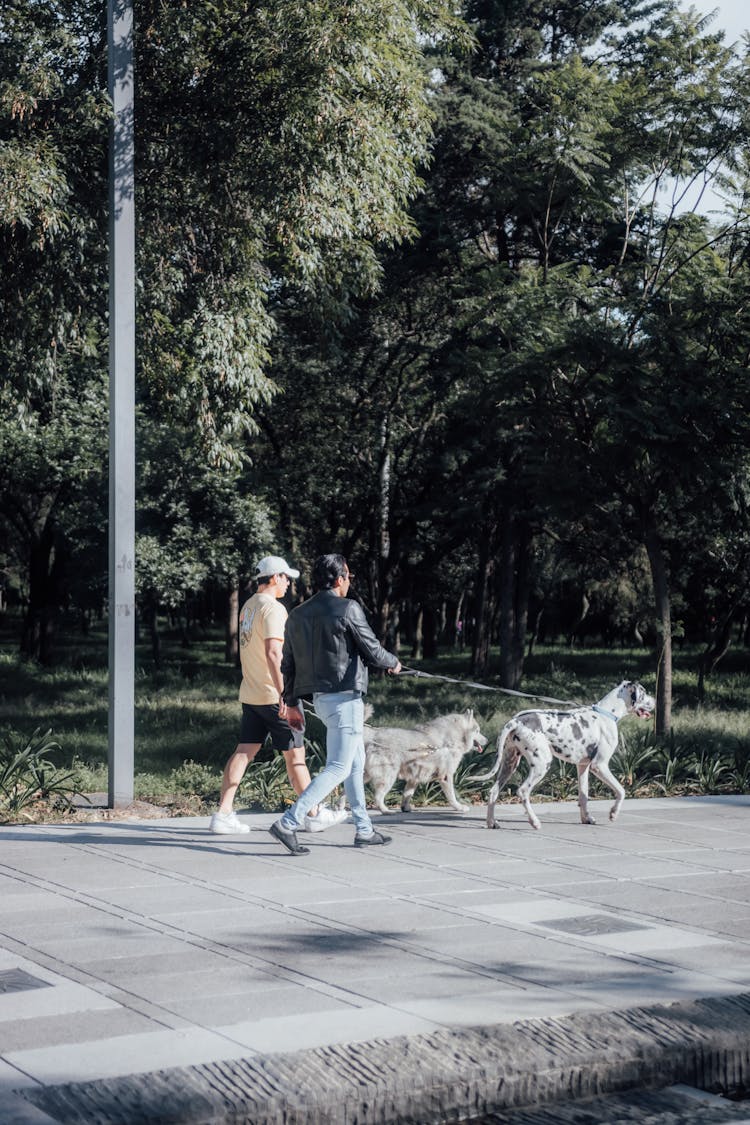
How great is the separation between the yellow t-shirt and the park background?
101 inches

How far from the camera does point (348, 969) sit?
5.84 m

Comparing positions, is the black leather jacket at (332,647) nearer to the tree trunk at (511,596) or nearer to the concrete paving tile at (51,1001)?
the concrete paving tile at (51,1001)

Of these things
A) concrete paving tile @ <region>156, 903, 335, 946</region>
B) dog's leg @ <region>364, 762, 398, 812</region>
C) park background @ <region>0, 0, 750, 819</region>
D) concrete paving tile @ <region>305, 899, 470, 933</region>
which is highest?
park background @ <region>0, 0, 750, 819</region>

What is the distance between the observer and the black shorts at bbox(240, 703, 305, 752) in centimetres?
941

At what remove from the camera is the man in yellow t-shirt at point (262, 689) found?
9.37m

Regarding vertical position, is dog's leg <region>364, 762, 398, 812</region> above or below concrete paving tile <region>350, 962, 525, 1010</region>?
above

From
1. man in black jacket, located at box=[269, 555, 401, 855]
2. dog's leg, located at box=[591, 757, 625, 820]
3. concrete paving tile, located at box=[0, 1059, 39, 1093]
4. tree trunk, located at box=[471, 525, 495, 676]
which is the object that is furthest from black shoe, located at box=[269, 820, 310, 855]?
tree trunk, located at box=[471, 525, 495, 676]

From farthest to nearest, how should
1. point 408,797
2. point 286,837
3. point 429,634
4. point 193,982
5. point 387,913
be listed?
point 429,634, point 408,797, point 286,837, point 387,913, point 193,982

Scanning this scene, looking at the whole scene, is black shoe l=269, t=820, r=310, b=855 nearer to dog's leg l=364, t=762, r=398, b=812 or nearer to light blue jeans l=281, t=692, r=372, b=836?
light blue jeans l=281, t=692, r=372, b=836

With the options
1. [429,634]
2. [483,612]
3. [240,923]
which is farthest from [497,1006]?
[429,634]

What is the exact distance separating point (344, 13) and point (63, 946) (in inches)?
390

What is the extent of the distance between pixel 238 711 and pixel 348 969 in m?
19.7

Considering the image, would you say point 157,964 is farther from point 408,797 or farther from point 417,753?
point 408,797

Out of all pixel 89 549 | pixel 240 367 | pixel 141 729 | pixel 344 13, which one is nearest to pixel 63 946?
pixel 240 367
